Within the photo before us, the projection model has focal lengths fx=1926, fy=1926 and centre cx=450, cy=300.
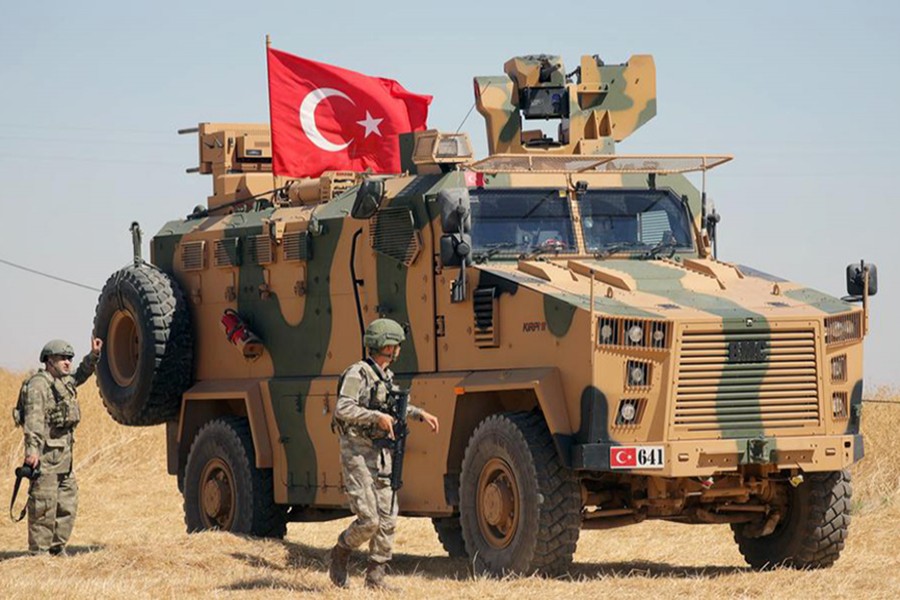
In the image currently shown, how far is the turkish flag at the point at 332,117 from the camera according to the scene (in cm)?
1761

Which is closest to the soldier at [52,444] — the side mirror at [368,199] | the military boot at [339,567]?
the side mirror at [368,199]

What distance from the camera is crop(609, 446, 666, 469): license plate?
40.0 ft

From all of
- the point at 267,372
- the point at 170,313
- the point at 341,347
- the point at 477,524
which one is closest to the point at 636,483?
the point at 477,524

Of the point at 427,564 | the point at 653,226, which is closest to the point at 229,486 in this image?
the point at 427,564

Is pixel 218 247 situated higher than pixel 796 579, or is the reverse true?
pixel 218 247

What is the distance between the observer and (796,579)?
1264cm

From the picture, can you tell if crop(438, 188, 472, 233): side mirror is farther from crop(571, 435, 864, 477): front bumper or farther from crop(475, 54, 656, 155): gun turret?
crop(475, 54, 656, 155): gun turret

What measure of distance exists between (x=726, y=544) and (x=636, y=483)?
11.5 ft

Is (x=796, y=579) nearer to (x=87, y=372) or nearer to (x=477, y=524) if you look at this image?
(x=477, y=524)

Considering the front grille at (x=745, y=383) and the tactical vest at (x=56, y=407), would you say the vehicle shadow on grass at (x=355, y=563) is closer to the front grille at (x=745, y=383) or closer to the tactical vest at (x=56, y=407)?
the tactical vest at (x=56, y=407)

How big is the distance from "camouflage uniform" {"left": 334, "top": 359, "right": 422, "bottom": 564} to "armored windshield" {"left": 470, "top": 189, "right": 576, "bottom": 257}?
1.92 meters

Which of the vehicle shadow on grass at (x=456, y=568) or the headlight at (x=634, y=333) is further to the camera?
the vehicle shadow on grass at (x=456, y=568)

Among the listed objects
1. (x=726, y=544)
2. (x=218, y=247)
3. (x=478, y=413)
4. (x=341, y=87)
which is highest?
(x=341, y=87)

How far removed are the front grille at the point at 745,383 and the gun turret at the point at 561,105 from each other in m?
3.60
